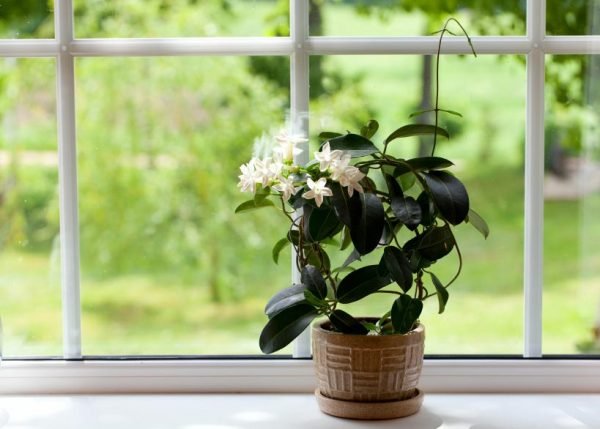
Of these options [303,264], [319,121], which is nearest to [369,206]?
[303,264]

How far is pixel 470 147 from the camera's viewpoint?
2291mm

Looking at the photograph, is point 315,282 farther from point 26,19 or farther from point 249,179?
point 26,19

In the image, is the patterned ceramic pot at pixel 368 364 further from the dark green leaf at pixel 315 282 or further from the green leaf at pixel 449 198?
the green leaf at pixel 449 198

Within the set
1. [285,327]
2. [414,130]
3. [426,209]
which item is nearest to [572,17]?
[414,130]

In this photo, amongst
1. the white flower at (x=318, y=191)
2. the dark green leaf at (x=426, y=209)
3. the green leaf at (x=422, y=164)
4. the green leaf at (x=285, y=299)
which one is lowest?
the green leaf at (x=285, y=299)

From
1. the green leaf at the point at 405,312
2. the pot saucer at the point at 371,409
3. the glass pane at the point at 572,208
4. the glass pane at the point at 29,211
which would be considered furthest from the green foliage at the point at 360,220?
the glass pane at the point at 29,211

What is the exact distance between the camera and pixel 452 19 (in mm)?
2256

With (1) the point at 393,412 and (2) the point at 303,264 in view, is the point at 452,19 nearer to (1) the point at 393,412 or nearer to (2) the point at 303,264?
(2) the point at 303,264

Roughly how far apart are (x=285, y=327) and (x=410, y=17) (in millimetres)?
852

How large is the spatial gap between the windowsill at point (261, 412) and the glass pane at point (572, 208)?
0.19 metres

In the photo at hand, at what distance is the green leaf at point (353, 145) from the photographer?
1936mm

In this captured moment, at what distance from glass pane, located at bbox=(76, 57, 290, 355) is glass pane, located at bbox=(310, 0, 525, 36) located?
163mm

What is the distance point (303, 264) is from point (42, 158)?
0.74 m

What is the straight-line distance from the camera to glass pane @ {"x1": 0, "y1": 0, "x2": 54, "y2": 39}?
2.26 metres
